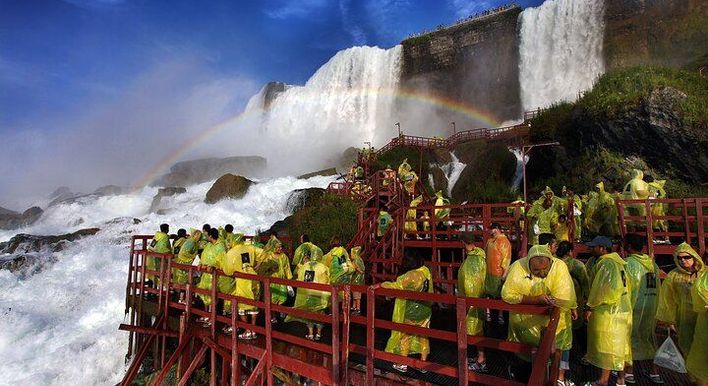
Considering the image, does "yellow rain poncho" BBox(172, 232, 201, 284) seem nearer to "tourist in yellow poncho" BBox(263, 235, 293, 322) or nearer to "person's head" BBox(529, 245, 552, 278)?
"tourist in yellow poncho" BBox(263, 235, 293, 322)

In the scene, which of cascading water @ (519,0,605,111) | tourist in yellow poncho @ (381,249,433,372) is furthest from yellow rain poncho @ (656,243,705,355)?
cascading water @ (519,0,605,111)

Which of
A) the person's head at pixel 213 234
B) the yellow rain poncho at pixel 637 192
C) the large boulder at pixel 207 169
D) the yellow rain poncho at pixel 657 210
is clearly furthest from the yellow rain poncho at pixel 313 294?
the large boulder at pixel 207 169

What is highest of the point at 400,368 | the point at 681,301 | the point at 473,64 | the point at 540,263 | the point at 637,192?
the point at 473,64

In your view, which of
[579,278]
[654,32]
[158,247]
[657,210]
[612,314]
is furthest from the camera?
[654,32]

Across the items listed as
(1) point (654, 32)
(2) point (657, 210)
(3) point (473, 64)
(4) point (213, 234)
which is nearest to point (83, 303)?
(4) point (213, 234)

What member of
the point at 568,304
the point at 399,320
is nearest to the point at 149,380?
the point at 399,320

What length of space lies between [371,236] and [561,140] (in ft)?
55.3

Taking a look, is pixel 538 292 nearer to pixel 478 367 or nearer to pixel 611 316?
A: pixel 611 316

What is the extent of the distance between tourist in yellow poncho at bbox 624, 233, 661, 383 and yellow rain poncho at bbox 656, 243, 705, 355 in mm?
118

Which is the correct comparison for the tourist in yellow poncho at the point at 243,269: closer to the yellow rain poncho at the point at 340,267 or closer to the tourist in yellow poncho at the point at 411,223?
the yellow rain poncho at the point at 340,267

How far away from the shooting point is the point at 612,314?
4629 mm

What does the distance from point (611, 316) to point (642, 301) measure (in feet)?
2.15

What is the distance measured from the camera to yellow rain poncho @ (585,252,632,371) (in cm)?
461

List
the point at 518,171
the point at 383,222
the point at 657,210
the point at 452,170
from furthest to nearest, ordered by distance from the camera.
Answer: the point at 452,170 < the point at 518,171 < the point at 383,222 < the point at 657,210
